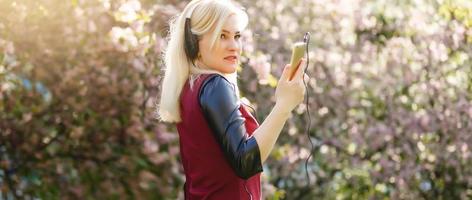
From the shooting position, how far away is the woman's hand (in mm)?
3080

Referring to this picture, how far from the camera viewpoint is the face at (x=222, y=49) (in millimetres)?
3234

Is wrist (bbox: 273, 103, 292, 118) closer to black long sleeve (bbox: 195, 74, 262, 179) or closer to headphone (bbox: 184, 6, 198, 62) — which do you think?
black long sleeve (bbox: 195, 74, 262, 179)

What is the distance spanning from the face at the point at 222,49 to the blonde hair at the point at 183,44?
2 centimetres

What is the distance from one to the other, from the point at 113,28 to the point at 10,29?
619mm

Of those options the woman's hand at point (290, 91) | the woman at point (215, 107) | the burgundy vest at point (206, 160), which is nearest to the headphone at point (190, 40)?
the woman at point (215, 107)

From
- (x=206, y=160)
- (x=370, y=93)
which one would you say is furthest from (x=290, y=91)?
(x=370, y=93)

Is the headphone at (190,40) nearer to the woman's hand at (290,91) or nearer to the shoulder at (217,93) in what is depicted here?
the shoulder at (217,93)

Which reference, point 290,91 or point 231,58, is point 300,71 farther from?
point 231,58

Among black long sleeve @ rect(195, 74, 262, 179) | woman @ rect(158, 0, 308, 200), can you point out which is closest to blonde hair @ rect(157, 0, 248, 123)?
woman @ rect(158, 0, 308, 200)

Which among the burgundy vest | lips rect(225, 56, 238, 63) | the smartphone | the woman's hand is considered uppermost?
the smartphone

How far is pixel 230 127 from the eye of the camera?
303cm

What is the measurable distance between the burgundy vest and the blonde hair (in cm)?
3

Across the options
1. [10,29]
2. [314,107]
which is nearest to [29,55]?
[10,29]

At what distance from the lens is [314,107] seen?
34.8ft
